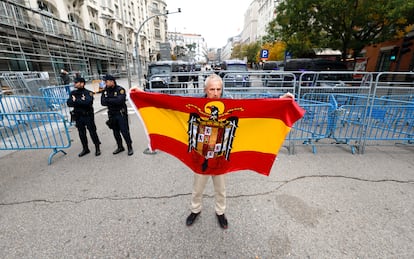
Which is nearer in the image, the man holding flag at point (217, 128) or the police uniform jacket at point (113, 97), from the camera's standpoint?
the man holding flag at point (217, 128)

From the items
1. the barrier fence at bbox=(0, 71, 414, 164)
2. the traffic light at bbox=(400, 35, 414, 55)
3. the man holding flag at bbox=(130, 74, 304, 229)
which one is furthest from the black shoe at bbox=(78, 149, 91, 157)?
the traffic light at bbox=(400, 35, 414, 55)

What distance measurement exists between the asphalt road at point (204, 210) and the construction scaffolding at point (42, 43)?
11976 mm

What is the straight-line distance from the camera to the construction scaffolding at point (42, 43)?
39.9 ft

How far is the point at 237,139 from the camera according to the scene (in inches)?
87.7

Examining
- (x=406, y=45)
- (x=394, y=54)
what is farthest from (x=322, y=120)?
(x=394, y=54)

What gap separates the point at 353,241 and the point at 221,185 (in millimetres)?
1633

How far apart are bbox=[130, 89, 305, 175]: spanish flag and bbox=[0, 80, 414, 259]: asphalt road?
82cm

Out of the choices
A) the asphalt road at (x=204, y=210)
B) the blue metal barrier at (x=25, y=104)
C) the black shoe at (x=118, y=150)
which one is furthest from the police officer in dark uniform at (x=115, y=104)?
the blue metal barrier at (x=25, y=104)

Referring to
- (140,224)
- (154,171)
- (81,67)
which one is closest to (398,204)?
(140,224)

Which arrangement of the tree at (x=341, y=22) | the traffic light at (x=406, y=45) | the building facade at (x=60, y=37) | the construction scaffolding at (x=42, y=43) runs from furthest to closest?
1. the traffic light at (x=406, y=45)
2. the building facade at (x=60, y=37)
3. the construction scaffolding at (x=42, y=43)
4. the tree at (x=341, y=22)

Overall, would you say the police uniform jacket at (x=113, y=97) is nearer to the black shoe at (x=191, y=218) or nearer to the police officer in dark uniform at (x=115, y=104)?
the police officer in dark uniform at (x=115, y=104)

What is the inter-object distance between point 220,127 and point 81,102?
11.3 feet

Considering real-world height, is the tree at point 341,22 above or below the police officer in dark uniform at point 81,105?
above

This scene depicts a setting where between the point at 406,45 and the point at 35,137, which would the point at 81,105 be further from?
Result: the point at 406,45
